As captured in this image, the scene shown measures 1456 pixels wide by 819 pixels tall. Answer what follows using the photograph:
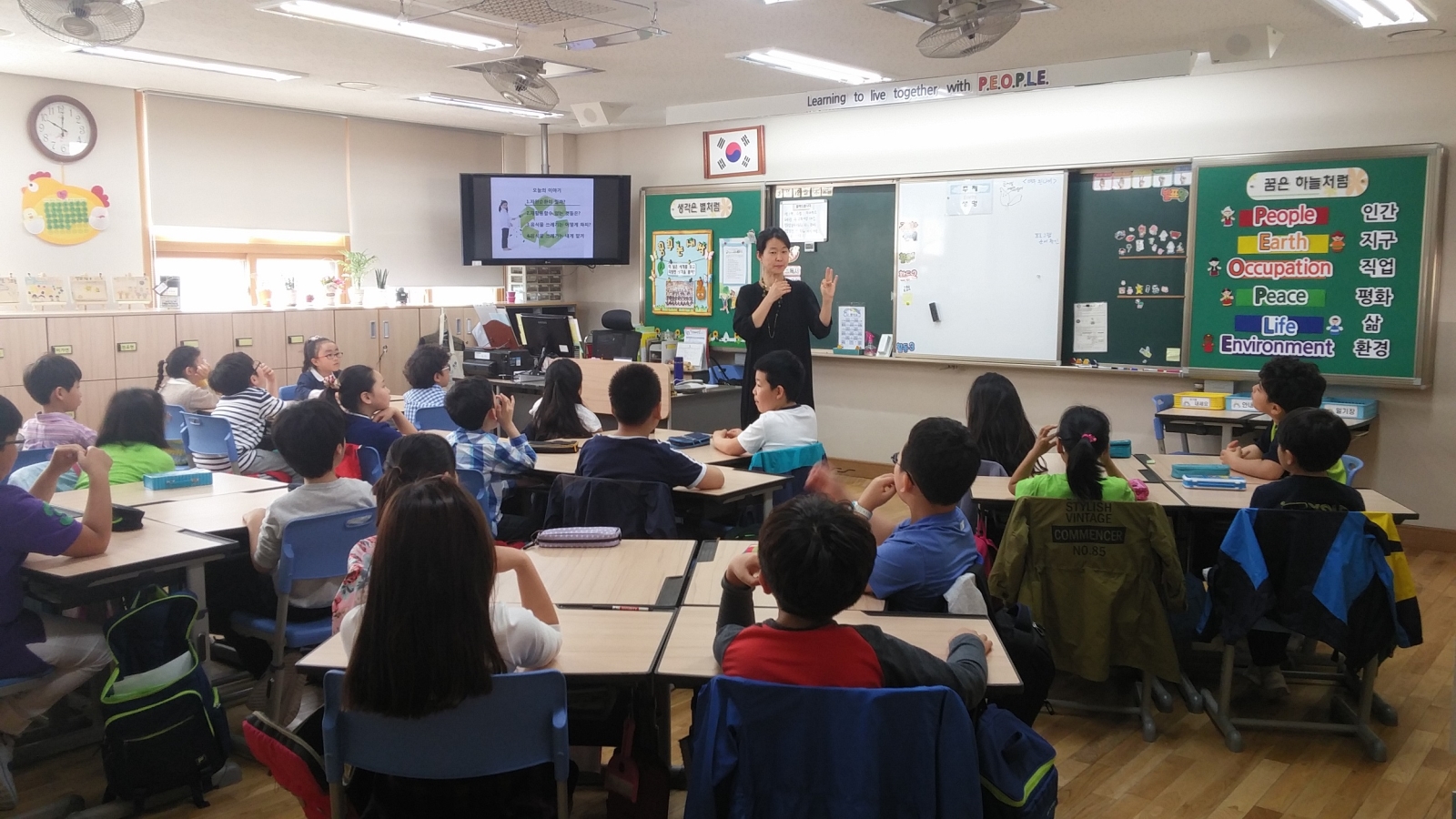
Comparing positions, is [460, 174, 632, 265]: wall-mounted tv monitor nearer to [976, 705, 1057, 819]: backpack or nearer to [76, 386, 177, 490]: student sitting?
[76, 386, 177, 490]: student sitting

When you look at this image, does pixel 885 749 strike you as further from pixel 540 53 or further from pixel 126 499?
pixel 540 53

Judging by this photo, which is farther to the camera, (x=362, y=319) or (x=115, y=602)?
(x=362, y=319)

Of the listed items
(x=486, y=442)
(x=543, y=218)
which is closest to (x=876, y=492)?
(x=486, y=442)

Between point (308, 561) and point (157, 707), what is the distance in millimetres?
545

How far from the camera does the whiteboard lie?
6.96 metres

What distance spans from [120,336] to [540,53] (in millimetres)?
3266

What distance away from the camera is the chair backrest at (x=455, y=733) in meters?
1.96

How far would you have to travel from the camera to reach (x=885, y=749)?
5.93 feet

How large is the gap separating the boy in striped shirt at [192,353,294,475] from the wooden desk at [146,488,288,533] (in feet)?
2.89

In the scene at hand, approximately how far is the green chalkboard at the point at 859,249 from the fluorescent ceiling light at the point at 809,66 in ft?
3.61

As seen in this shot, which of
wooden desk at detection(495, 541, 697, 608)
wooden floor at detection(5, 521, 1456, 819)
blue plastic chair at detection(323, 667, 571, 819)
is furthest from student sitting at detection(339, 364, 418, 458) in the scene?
blue plastic chair at detection(323, 667, 571, 819)

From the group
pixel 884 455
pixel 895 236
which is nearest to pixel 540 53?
pixel 895 236

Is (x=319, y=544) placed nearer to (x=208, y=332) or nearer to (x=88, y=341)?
(x=88, y=341)

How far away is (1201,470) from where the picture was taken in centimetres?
419
